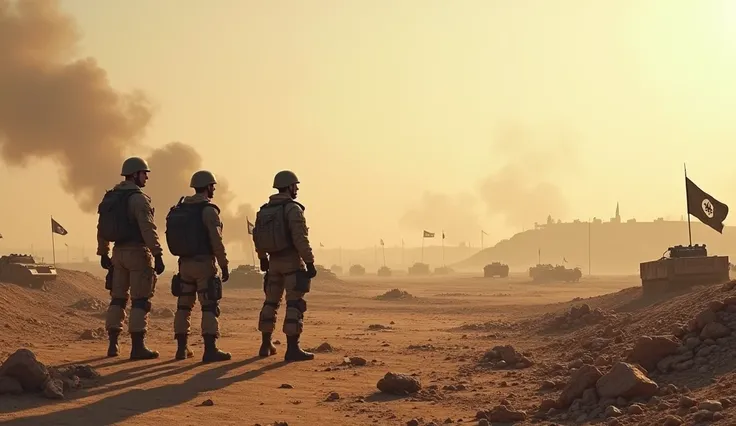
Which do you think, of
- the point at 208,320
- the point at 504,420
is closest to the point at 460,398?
the point at 504,420

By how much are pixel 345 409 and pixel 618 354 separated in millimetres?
3561

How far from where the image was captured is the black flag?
17656 millimetres

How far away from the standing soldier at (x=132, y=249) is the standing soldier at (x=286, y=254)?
134 cm

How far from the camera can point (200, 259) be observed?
10383mm

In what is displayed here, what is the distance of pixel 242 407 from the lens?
25.5ft

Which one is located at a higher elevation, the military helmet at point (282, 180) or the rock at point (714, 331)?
the military helmet at point (282, 180)

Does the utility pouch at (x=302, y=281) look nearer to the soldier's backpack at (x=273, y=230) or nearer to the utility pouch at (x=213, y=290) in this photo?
the soldier's backpack at (x=273, y=230)

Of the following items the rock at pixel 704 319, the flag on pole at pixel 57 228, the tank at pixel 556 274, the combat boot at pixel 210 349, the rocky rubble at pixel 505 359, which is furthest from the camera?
the tank at pixel 556 274

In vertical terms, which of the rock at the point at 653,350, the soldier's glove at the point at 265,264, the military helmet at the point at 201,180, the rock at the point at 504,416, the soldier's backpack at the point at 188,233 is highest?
the military helmet at the point at 201,180

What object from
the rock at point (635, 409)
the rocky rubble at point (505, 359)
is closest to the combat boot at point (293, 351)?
the rocky rubble at point (505, 359)

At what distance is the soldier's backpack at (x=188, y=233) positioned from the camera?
1032cm

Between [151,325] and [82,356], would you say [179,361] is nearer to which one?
[82,356]

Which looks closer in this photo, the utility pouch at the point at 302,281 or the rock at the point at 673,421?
the rock at the point at 673,421

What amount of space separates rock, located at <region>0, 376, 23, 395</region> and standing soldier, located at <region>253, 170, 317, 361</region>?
3.63 m
